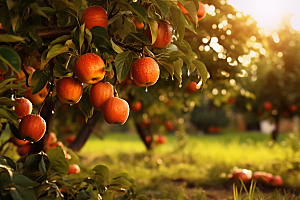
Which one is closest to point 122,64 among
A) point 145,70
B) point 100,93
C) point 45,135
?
point 145,70

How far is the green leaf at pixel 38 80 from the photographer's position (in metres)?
1.17

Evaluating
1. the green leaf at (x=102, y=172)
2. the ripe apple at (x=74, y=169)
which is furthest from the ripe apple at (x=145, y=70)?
the ripe apple at (x=74, y=169)

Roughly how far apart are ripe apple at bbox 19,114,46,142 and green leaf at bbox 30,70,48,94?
19 cm

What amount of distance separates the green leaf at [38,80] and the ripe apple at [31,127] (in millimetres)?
192

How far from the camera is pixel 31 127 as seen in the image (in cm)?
128

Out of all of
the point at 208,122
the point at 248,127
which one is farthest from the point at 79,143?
the point at 248,127

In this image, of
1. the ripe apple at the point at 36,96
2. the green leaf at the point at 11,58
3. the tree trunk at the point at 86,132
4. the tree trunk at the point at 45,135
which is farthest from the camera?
the tree trunk at the point at 86,132

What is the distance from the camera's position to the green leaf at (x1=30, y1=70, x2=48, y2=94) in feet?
3.85

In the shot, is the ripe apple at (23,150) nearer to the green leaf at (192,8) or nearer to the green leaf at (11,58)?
the green leaf at (11,58)

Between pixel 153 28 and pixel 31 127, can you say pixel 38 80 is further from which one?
pixel 153 28

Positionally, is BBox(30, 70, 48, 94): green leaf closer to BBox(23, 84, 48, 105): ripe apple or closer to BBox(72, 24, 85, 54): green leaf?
BBox(72, 24, 85, 54): green leaf

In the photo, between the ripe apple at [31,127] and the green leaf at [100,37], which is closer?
the green leaf at [100,37]

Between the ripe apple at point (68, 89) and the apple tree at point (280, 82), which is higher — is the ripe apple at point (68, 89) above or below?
above

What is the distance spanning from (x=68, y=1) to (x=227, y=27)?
2.07 metres
